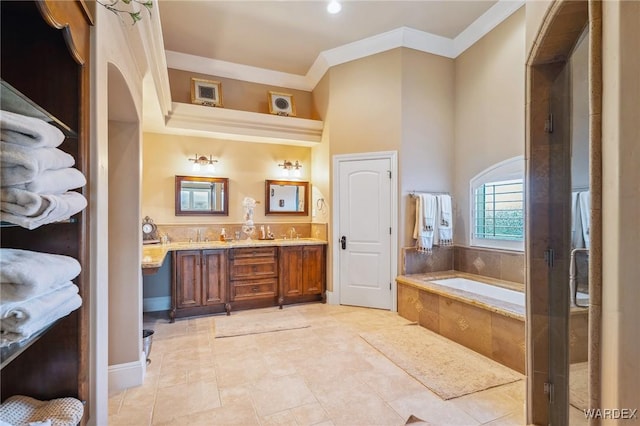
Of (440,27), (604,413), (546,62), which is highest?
(440,27)

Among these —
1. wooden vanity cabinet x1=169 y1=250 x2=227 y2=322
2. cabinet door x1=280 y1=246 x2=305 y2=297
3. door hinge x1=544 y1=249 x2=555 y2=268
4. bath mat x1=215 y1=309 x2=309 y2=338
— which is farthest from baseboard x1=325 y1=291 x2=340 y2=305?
door hinge x1=544 y1=249 x2=555 y2=268

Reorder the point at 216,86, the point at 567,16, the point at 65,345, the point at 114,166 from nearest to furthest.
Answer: the point at 65,345, the point at 567,16, the point at 114,166, the point at 216,86

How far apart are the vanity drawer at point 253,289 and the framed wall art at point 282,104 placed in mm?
2698

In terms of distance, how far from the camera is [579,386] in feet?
5.00

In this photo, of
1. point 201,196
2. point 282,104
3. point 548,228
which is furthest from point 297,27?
point 548,228

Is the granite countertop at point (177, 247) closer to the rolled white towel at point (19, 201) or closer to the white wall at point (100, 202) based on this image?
the white wall at point (100, 202)

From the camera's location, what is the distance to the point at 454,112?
455 centimetres

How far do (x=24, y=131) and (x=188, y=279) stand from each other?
11.5 feet

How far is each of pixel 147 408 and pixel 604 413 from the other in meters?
2.53

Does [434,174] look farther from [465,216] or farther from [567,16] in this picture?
[567,16]

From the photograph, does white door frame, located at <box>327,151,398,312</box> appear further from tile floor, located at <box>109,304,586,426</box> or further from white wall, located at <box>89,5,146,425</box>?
white wall, located at <box>89,5,146,425</box>

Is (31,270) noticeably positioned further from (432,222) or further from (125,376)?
(432,222)

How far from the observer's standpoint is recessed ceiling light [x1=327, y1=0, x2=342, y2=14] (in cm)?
357

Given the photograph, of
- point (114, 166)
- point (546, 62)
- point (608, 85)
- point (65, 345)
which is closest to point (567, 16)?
point (546, 62)
